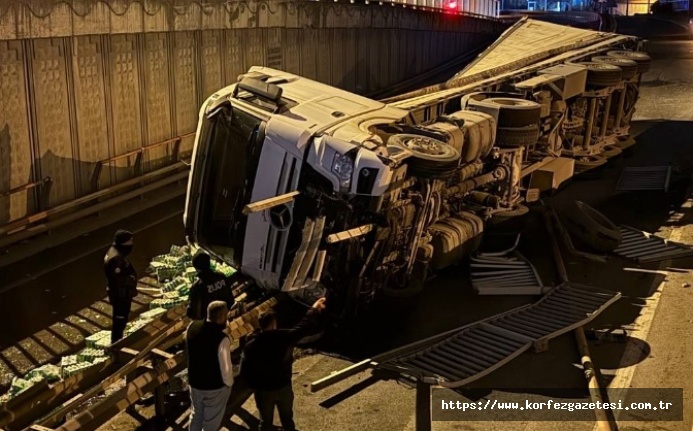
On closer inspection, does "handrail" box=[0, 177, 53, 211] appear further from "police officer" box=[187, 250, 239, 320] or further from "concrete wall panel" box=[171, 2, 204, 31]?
"police officer" box=[187, 250, 239, 320]

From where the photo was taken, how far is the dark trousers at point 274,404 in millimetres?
6203

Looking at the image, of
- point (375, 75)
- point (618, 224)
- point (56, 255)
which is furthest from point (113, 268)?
point (375, 75)

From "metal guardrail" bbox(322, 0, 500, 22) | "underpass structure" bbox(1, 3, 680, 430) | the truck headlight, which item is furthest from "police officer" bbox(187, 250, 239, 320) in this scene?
"metal guardrail" bbox(322, 0, 500, 22)

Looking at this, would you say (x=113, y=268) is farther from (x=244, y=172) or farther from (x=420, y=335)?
(x=420, y=335)

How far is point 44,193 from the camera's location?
12.3 m

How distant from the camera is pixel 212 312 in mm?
5777

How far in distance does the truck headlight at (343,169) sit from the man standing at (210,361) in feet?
7.37

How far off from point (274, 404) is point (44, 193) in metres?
7.48

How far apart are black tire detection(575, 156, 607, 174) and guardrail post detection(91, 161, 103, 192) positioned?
28.3 feet

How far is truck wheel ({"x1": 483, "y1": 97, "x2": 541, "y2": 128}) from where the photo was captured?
34.2 ft

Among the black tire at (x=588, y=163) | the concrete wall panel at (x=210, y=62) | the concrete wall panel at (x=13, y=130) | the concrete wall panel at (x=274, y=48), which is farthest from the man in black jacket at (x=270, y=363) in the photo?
the concrete wall panel at (x=274, y=48)

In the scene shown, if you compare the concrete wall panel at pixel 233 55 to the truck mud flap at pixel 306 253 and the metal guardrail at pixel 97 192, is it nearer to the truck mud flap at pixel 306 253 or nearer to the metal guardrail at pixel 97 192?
the metal guardrail at pixel 97 192

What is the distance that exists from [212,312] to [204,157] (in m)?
3.24

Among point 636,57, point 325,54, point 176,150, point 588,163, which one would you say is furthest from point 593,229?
point 325,54
